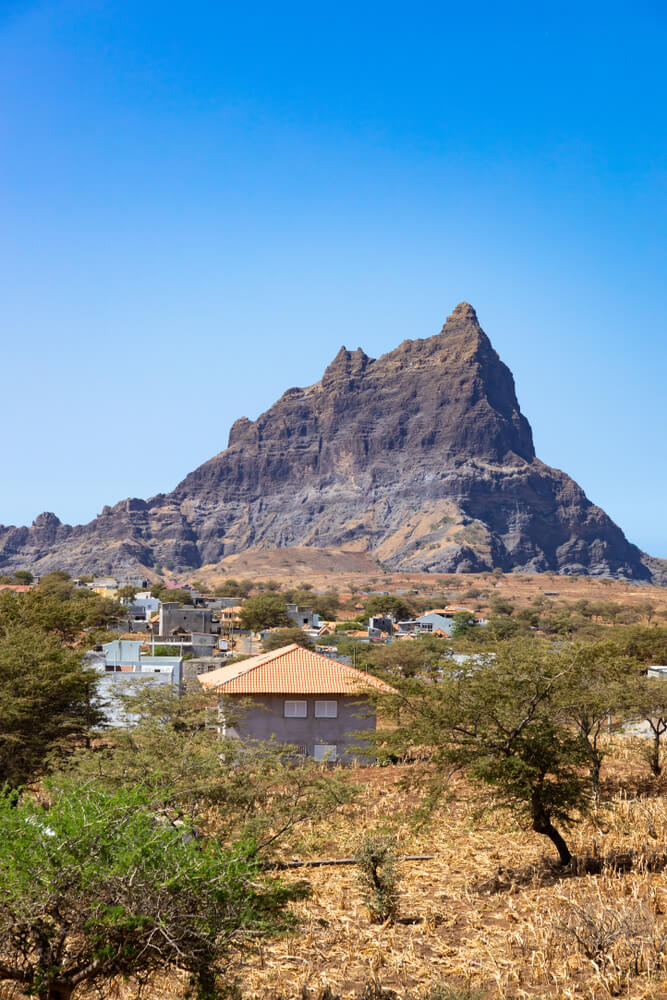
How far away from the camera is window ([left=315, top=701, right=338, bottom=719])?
104 feet

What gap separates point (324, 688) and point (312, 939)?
20167mm

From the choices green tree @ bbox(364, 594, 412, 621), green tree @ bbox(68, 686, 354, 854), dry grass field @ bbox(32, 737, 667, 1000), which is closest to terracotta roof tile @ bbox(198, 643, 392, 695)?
green tree @ bbox(68, 686, 354, 854)

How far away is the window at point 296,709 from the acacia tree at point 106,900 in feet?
80.9

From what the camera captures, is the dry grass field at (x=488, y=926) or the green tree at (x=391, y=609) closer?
the dry grass field at (x=488, y=926)

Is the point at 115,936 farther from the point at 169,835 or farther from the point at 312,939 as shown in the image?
the point at 312,939

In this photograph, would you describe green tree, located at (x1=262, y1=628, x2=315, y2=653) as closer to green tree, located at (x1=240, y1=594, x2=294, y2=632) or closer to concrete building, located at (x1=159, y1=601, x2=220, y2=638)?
concrete building, located at (x1=159, y1=601, x2=220, y2=638)

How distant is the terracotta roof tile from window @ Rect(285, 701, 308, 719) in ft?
1.99

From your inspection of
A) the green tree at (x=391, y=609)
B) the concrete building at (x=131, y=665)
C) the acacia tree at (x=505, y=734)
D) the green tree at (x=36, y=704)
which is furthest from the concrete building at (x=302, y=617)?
the acacia tree at (x=505, y=734)

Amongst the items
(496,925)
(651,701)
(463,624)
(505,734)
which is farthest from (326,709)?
(463,624)

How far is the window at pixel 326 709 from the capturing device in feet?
104

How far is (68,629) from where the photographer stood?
3425cm

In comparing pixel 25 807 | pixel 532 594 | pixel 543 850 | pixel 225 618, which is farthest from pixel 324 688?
pixel 532 594

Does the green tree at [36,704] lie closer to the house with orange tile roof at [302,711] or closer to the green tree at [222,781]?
the green tree at [222,781]

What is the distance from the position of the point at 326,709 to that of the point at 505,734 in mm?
18855
